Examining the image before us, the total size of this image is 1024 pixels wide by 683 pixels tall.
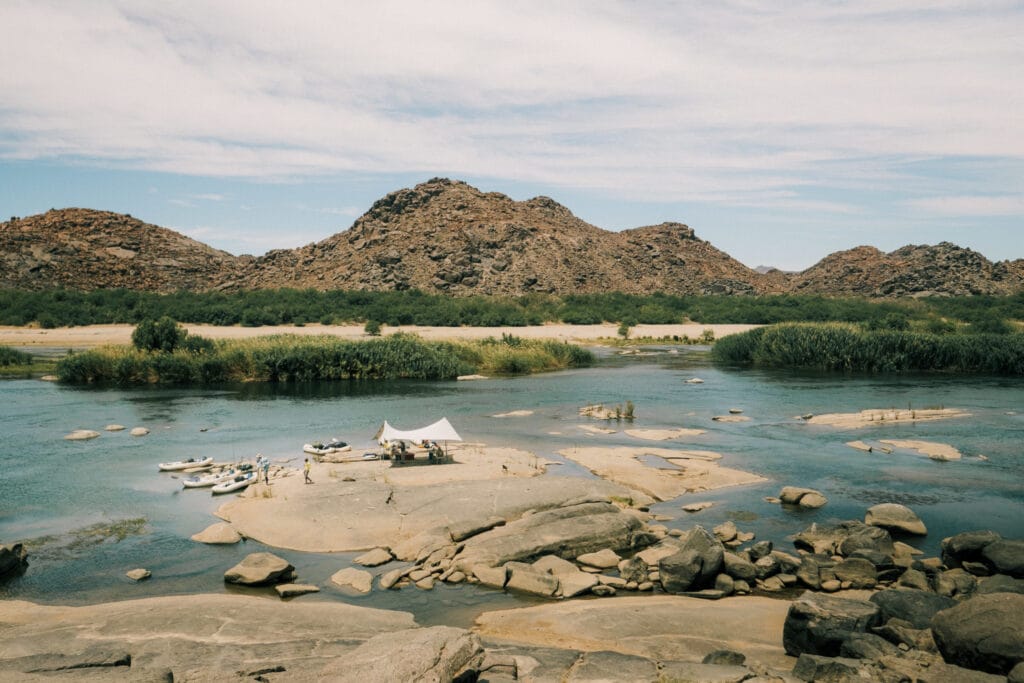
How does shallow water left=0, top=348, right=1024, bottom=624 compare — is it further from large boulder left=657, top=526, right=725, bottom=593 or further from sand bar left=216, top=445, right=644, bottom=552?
large boulder left=657, top=526, right=725, bottom=593

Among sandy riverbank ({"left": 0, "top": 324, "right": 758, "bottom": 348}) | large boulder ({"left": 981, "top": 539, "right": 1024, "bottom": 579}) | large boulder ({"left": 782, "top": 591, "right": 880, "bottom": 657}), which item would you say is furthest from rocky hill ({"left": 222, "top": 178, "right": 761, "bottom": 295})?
large boulder ({"left": 782, "top": 591, "right": 880, "bottom": 657})

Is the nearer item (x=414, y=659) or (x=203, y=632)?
(x=414, y=659)

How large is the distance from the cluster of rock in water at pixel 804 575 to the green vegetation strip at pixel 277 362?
2653cm

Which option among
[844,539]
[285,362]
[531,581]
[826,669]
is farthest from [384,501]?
[285,362]

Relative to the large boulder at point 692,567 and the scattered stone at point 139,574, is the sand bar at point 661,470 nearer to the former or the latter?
the large boulder at point 692,567

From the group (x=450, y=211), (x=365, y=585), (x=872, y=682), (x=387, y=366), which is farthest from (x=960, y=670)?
(x=450, y=211)

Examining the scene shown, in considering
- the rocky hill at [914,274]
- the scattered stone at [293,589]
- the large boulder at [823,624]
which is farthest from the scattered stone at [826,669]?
the rocky hill at [914,274]

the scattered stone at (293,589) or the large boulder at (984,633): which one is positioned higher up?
the large boulder at (984,633)

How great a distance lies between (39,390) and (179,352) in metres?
6.59

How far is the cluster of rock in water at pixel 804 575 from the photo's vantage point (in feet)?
29.2

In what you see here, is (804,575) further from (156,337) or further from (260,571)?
(156,337)

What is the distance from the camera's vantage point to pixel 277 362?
38844mm

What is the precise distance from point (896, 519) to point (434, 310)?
62792mm

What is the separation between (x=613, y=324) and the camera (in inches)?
3059
